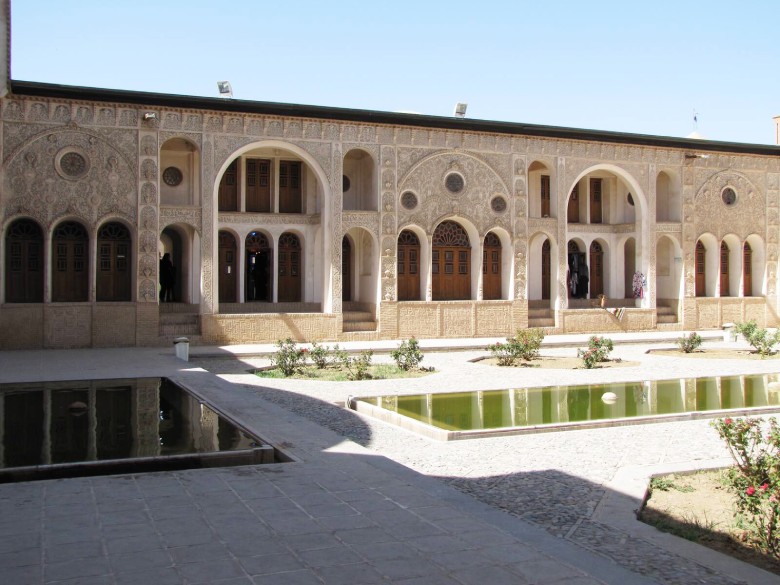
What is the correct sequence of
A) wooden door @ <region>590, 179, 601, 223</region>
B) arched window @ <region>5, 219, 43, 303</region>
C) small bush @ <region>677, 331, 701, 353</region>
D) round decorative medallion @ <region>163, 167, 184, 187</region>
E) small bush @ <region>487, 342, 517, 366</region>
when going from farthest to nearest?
wooden door @ <region>590, 179, 601, 223</region>
round decorative medallion @ <region>163, 167, 184, 187</region>
small bush @ <region>677, 331, 701, 353</region>
arched window @ <region>5, 219, 43, 303</region>
small bush @ <region>487, 342, 517, 366</region>

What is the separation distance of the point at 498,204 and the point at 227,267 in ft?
22.5

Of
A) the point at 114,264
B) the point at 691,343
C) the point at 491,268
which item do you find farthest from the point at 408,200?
the point at 691,343

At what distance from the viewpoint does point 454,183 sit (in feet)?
63.6

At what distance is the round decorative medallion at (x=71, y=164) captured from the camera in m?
15.8

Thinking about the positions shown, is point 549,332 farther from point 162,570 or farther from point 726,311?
point 162,570

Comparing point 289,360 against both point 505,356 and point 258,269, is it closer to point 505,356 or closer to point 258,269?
point 505,356

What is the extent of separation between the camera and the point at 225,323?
1712 centimetres

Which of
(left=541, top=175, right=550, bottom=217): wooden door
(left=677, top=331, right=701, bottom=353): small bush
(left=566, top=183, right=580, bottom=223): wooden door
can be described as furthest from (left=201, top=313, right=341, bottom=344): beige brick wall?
(left=566, top=183, right=580, bottom=223): wooden door

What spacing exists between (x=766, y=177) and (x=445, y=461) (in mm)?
19682

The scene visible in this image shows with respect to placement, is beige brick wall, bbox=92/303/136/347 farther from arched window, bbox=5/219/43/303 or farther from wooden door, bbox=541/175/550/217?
wooden door, bbox=541/175/550/217

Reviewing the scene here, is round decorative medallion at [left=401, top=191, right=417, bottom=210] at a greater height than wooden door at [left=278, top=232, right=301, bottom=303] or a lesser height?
greater

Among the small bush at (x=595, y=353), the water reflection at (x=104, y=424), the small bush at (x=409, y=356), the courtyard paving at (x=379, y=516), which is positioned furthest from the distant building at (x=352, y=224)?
the courtyard paving at (x=379, y=516)

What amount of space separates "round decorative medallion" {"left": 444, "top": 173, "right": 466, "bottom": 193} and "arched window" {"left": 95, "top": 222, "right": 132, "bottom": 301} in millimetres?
7510

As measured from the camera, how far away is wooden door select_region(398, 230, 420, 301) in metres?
19.8
